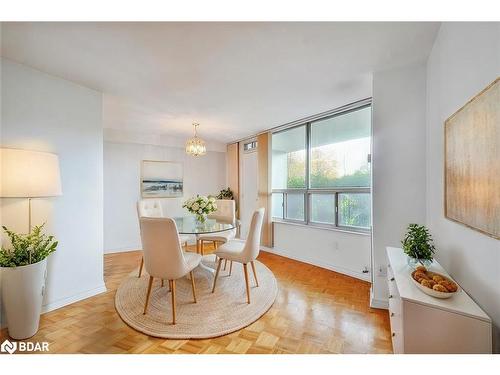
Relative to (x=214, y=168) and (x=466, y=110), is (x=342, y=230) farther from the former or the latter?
(x=214, y=168)

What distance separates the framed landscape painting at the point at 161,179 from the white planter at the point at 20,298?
2.85m

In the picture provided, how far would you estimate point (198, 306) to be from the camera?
82.4 inches

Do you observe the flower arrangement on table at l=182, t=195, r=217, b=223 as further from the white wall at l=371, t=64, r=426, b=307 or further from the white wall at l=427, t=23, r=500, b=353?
the white wall at l=427, t=23, r=500, b=353

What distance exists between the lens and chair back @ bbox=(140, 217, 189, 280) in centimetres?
175

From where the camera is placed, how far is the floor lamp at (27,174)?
1.59 metres

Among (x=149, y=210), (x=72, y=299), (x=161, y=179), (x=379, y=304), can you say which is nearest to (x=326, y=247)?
(x=379, y=304)

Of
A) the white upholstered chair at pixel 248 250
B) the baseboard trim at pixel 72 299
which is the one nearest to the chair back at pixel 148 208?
the baseboard trim at pixel 72 299

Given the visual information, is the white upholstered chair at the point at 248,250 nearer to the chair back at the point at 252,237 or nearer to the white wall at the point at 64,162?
the chair back at the point at 252,237

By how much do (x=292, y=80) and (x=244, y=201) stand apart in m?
3.10

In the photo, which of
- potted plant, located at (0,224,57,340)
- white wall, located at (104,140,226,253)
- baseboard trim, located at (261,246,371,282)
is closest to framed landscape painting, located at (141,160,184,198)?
white wall, located at (104,140,226,253)

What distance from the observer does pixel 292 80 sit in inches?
86.8

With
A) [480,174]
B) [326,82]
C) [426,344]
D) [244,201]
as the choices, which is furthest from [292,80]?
[244,201]

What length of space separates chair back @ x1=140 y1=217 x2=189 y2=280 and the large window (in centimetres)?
232

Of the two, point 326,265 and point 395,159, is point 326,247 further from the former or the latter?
point 395,159
